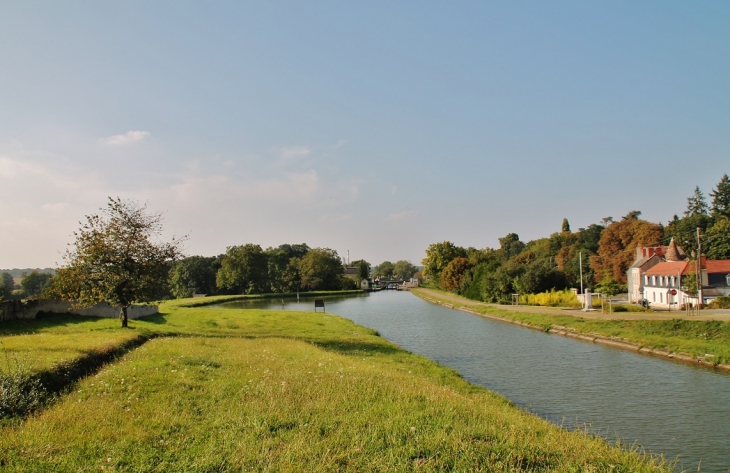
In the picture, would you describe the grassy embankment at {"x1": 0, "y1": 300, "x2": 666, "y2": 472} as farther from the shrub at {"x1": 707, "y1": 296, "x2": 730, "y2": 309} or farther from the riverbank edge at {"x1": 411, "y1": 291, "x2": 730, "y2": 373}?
the shrub at {"x1": 707, "y1": 296, "x2": 730, "y2": 309}

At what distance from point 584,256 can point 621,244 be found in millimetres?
8064

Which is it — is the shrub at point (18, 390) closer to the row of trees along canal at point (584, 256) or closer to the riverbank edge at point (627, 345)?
the riverbank edge at point (627, 345)

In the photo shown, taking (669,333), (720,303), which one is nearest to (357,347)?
(669,333)

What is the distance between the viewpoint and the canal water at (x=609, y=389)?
14102mm

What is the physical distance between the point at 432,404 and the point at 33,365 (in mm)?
9627

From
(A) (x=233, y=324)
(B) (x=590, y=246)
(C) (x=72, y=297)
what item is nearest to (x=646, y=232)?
(B) (x=590, y=246)

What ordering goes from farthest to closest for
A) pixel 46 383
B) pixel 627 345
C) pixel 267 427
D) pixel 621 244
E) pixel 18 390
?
pixel 621 244
pixel 627 345
pixel 46 383
pixel 18 390
pixel 267 427

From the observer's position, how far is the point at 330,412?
10.4 m

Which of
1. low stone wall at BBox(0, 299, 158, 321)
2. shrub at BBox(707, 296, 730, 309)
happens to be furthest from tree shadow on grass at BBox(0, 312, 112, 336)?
shrub at BBox(707, 296, 730, 309)

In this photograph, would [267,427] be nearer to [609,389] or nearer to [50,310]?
[609,389]

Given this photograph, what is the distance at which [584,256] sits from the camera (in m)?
103

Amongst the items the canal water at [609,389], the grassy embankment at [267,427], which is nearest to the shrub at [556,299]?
the canal water at [609,389]

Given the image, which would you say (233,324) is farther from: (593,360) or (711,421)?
(711,421)

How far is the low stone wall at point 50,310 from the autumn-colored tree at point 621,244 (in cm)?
7484
